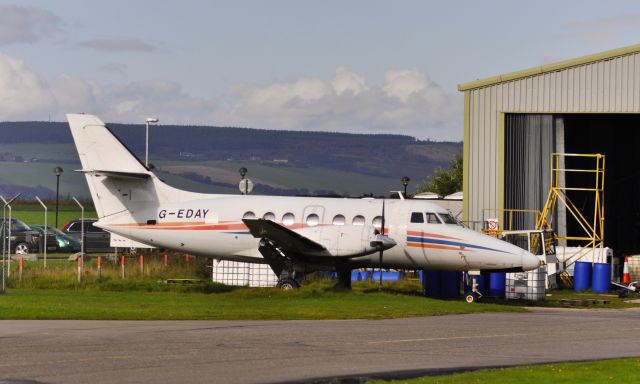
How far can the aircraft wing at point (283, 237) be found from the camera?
1278 inches

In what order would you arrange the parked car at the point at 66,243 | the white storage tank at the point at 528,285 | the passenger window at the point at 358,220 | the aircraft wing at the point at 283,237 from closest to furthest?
1. the aircraft wing at the point at 283,237
2. the passenger window at the point at 358,220
3. the white storage tank at the point at 528,285
4. the parked car at the point at 66,243

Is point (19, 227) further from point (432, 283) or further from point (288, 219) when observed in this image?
point (432, 283)

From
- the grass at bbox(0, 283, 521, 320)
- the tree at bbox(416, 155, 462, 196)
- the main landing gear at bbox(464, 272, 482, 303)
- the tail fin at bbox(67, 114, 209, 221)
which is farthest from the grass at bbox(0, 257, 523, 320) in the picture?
the tree at bbox(416, 155, 462, 196)

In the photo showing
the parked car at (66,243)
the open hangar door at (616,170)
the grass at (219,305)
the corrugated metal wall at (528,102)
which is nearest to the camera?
the grass at (219,305)

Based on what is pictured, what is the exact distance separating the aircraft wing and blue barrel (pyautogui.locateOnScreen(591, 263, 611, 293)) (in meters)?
11.3

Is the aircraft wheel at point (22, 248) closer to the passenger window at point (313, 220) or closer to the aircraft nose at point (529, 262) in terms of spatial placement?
the passenger window at point (313, 220)

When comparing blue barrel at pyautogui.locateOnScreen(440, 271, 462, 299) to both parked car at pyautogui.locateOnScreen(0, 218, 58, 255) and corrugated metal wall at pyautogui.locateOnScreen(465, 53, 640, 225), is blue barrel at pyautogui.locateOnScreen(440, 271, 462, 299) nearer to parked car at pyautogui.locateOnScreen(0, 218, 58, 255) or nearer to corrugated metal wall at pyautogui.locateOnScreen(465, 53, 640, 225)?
corrugated metal wall at pyautogui.locateOnScreen(465, 53, 640, 225)

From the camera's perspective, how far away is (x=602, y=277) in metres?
39.5

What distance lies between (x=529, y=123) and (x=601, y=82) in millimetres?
3257

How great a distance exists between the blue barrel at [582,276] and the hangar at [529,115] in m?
4.15

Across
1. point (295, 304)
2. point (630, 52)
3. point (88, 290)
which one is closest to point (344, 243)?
point (295, 304)

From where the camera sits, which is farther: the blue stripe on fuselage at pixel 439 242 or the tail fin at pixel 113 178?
the tail fin at pixel 113 178

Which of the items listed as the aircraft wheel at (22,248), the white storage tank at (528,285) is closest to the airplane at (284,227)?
the white storage tank at (528,285)

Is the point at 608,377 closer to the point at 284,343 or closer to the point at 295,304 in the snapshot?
the point at 284,343
